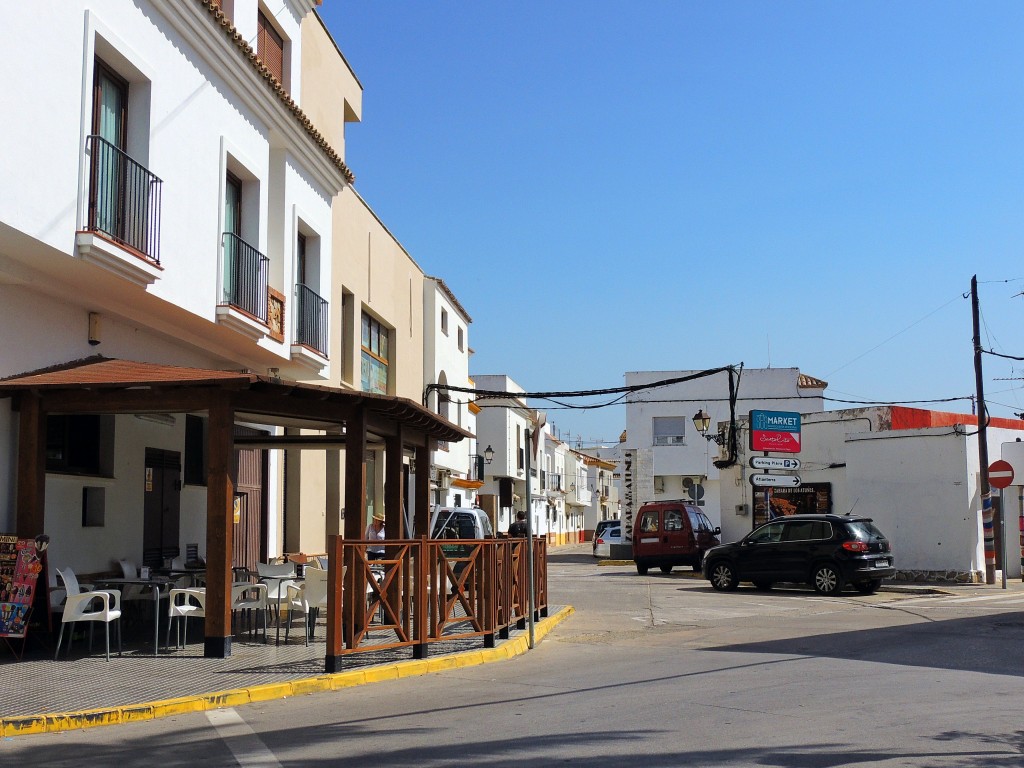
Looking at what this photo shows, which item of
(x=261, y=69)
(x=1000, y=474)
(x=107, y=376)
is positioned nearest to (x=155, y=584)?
(x=107, y=376)

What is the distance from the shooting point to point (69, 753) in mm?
7492

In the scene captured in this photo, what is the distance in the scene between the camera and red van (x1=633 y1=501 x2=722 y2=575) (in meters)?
30.1

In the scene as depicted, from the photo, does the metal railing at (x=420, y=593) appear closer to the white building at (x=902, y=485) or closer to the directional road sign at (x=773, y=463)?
the directional road sign at (x=773, y=463)

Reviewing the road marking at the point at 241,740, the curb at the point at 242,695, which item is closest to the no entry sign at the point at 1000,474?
the curb at the point at 242,695

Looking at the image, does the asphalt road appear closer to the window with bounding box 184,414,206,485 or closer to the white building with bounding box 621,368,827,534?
the window with bounding box 184,414,206,485

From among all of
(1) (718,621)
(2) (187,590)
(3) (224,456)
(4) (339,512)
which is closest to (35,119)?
(3) (224,456)

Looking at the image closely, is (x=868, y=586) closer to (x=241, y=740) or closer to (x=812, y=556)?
(x=812, y=556)

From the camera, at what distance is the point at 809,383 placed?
54.8 m

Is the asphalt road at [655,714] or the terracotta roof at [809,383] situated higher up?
the terracotta roof at [809,383]

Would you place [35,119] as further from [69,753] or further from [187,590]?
[69,753]

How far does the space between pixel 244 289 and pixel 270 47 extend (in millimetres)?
5138

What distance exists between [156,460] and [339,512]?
9251 mm

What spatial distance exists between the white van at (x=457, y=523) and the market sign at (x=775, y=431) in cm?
793

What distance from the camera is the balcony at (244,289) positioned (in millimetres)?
15344
